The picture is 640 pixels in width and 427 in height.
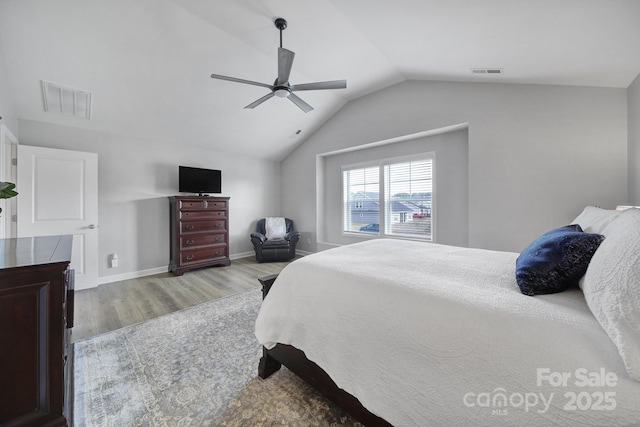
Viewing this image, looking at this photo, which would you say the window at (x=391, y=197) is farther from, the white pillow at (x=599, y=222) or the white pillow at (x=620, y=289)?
the white pillow at (x=620, y=289)

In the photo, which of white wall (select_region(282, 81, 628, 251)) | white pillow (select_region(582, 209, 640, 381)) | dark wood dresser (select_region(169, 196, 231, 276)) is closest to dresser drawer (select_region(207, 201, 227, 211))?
dark wood dresser (select_region(169, 196, 231, 276))

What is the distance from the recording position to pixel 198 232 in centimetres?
449

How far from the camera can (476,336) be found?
92 centimetres

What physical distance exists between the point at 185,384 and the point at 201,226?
10.8 feet

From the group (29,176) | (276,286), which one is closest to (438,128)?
(276,286)

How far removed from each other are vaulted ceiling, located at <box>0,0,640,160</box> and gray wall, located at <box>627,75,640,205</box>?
0.13 m

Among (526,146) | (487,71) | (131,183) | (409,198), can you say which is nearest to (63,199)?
(131,183)

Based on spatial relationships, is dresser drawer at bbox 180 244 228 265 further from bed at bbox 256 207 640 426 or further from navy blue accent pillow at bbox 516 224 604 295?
navy blue accent pillow at bbox 516 224 604 295

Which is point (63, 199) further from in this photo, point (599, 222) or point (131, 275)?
point (599, 222)

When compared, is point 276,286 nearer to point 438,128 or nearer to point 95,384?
point 95,384

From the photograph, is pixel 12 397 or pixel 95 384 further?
pixel 95 384

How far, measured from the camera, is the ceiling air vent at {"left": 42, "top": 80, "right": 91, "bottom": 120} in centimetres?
303

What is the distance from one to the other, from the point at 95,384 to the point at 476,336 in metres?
2.39

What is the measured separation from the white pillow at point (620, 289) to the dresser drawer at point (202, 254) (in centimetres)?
481
